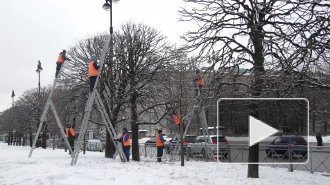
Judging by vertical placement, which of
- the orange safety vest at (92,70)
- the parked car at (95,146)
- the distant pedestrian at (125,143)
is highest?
the orange safety vest at (92,70)

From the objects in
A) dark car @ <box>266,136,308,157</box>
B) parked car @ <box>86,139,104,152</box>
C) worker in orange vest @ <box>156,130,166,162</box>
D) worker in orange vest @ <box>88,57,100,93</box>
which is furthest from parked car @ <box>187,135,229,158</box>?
parked car @ <box>86,139,104,152</box>

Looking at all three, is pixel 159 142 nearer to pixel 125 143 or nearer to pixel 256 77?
→ pixel 125 143

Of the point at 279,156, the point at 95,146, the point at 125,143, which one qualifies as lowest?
the point at 95,146

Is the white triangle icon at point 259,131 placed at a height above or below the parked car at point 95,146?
above

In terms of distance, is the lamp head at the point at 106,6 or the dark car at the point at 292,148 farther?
the lamp head at the point at 106,6

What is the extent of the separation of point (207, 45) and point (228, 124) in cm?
303

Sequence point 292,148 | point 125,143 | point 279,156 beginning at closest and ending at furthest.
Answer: point 292,148 < point 279,156 < point 125,143

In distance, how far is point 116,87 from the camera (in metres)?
19.5

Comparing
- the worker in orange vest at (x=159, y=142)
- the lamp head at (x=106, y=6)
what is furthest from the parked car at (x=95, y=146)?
the lamp head at (x=106, y=6)
